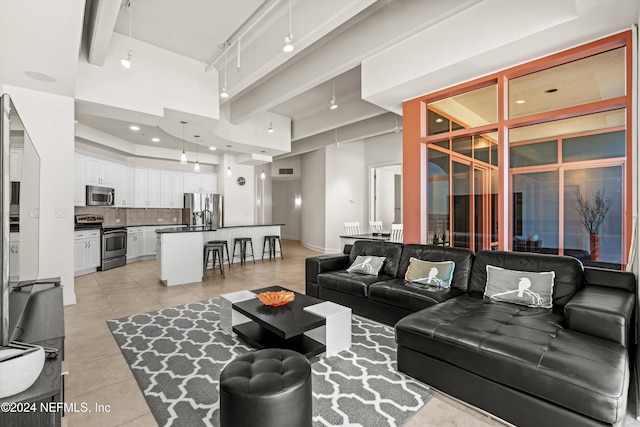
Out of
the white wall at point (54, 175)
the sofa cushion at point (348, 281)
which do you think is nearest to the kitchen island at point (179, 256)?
the white wall at point (54, 175)

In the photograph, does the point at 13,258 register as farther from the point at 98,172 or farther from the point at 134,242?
the point at 134,242

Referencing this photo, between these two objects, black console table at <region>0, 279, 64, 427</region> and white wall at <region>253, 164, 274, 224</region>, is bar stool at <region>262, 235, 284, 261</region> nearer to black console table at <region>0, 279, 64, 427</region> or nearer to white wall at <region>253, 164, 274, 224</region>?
white wall at <region>253, 164, 274, 224</region>

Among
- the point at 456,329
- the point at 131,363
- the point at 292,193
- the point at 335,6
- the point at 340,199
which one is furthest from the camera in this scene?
the point at 292,193

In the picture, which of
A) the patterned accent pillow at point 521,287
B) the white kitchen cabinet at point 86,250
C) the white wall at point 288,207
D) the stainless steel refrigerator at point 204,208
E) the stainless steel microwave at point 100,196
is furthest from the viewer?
the white wall at point 288,207

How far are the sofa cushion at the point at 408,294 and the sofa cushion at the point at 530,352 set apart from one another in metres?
0.42

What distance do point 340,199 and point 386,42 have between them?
6.19 meters

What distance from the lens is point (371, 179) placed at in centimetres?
988

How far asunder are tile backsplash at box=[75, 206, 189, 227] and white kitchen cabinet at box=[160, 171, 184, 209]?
0.45 meters

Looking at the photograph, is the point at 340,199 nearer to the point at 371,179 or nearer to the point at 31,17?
the point at 371,179

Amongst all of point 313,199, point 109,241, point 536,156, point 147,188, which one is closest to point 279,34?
point 536,156

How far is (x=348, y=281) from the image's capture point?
12.3ft

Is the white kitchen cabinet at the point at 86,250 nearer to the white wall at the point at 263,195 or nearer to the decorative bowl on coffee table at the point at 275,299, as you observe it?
the decorative bowl on coffee table at the point at 275,299

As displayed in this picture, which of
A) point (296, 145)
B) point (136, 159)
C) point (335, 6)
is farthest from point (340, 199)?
point (335, 6)

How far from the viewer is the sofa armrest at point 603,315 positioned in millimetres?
1888
